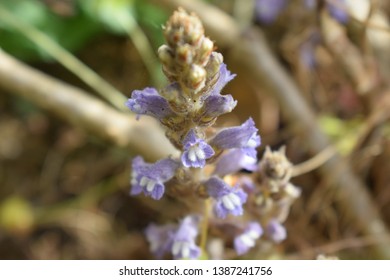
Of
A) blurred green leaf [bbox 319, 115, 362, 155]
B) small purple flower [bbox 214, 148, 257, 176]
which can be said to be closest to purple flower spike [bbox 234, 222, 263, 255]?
small purple flower [bbox 214, 148, 257, 176]

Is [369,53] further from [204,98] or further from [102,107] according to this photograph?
[204,98]

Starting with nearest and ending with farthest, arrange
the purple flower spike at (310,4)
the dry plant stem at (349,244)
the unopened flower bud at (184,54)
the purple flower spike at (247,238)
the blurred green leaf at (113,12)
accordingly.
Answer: the unopened flower bud at (184,54) < the purple flower spike at (247,238) < the dry plant stem at (349,244) < the purple flower spike at (310,4) < the blurred green leaf at (113,12)

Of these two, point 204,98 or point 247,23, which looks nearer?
point 204,98

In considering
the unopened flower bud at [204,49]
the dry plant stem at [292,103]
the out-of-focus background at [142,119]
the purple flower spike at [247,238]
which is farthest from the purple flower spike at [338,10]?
the unopened flower bud at [204,49]

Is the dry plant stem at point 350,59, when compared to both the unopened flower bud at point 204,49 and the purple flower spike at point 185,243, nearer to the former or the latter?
the purple flower spike at point 185,243

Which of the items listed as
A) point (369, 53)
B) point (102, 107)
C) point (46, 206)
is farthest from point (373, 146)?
point (46, 206)

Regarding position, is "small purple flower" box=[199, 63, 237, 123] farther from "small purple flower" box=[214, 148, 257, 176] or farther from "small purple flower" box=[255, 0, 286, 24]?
"small purple flower" box=[255, 0, 286, 24]
